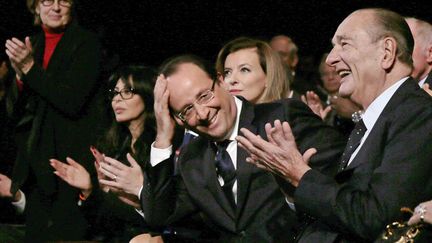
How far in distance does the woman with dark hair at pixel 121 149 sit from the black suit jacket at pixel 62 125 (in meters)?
0.13

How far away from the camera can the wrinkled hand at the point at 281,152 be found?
124 inches

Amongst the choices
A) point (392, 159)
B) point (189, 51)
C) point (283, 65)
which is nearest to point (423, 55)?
point (283, 65)

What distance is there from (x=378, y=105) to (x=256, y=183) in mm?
848

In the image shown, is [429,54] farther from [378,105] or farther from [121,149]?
[121,149]

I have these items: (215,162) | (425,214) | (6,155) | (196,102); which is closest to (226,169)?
(215,162)

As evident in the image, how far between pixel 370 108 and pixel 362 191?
0.37 metres

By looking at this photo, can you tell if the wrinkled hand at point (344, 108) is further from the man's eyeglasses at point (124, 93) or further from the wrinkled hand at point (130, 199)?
the wrinkled hand at point (130, 199)

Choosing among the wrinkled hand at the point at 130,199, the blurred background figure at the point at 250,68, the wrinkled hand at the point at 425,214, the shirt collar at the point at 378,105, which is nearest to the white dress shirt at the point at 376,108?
the shirt collar at the point at 378,105

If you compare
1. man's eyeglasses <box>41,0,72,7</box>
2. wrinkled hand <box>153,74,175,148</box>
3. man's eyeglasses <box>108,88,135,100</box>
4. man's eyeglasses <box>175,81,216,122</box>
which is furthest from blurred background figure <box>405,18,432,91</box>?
man's eyeglasses <box>41,0,72,7</box>

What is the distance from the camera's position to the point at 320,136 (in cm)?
386

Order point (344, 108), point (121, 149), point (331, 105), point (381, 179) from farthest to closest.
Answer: point (331, 105) < point (344, 108) < point (121, 149) < point (381, 179)

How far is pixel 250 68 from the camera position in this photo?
5.29 meters

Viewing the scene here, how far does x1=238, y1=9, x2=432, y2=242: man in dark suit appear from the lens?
2975 mm

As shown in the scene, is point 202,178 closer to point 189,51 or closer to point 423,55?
point 423,55
